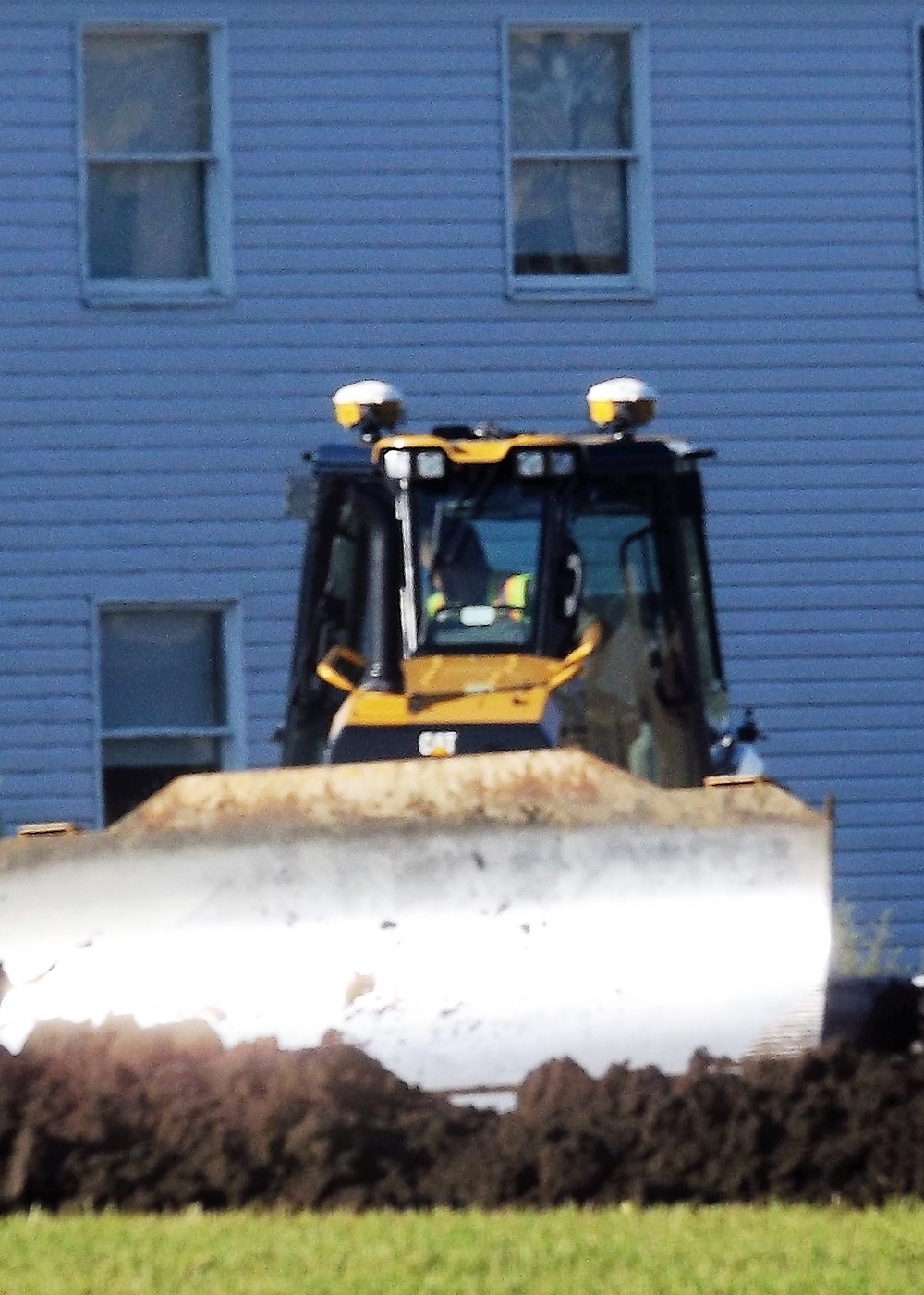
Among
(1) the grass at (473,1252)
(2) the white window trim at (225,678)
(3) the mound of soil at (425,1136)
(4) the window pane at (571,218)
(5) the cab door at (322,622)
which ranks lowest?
(1) the grass at (473,1252)

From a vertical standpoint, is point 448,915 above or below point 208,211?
below

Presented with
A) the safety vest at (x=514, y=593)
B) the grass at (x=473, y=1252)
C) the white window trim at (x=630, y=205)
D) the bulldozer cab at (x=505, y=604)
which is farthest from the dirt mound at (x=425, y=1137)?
the white window trim at (x=630, y=205)

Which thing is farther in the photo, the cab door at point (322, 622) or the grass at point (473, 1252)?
the cab door at point (322, 622)

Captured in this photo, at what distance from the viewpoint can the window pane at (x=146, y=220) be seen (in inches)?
701

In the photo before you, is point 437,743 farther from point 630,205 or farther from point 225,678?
point 630,205

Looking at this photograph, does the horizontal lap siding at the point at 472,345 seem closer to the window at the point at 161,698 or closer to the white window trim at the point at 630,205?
the white window trim at the point at 630,205

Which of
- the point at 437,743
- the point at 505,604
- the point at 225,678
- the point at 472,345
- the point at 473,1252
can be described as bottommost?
the point at 473,1252

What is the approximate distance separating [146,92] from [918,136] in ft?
15.0

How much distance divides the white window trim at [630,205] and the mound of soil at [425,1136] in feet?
32.9

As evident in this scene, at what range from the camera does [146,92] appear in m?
17.9

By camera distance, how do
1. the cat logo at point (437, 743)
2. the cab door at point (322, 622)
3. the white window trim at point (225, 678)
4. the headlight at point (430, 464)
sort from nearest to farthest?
the cat logo at point (437, 743) < the headlight at point (430, 464) < the cab door at point (322, 622) < the white window trim at point (225, 678)

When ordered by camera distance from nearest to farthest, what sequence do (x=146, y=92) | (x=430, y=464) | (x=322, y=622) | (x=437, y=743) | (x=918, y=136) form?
(x=437, y=743) → (x=430, y=464) → (x=322, y=622) → (x=146, y=92) → (x=918, y=136)

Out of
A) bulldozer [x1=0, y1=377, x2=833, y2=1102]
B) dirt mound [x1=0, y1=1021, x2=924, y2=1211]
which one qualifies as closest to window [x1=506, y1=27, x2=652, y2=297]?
bulldozer [x1=0, y1=377, x2=833, y2=1102]

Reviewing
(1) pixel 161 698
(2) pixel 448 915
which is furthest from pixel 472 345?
(2) pixel 448 915
